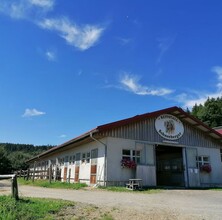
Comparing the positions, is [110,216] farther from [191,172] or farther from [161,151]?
[161,151]

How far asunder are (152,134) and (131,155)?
2.33 meters

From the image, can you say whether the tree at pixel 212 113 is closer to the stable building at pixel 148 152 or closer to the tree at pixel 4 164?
the stable building at pixel 148 152

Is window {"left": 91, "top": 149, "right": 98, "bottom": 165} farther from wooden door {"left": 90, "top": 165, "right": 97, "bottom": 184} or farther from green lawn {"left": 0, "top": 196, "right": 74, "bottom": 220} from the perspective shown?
green lawn {"left": 0, "top": 196, "right": 74, "bottom": 220}

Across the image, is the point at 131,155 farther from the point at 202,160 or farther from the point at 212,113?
the point at 212,113

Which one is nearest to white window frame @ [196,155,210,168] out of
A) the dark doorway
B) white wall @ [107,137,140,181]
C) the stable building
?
the stable building

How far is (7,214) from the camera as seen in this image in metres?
7.00

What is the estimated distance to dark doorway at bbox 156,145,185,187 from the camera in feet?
75.5

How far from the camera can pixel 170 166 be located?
24.6 m

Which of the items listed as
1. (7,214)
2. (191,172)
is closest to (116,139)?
(191,172)

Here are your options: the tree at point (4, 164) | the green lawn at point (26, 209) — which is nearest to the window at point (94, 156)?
the green lawn at point (26, 209)

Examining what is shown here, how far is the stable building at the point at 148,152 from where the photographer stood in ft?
58.9

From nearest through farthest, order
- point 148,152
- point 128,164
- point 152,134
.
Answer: point 128,164 → point 148,152 → point 152,134

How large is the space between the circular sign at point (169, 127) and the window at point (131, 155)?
254 centimetres

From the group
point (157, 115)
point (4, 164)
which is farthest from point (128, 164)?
point (4, 164)
